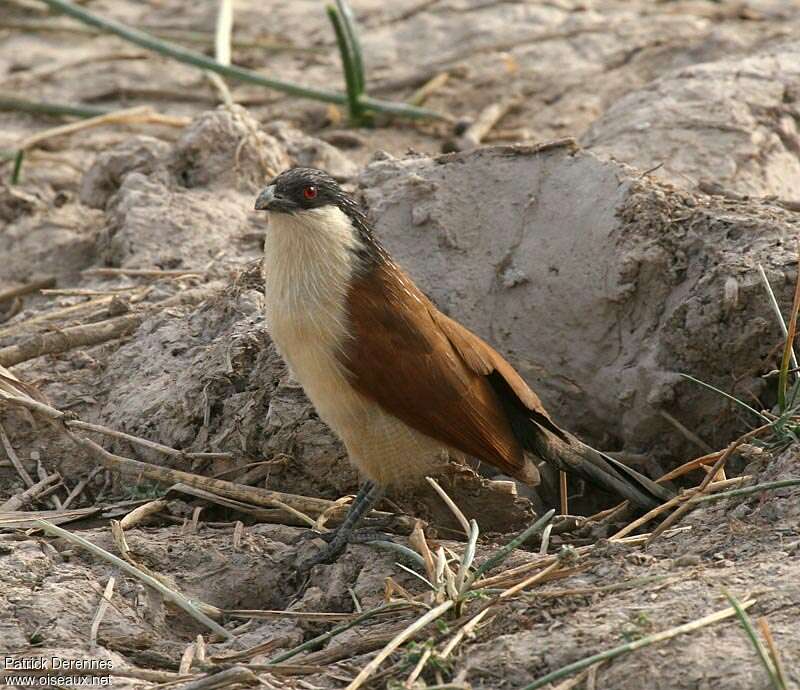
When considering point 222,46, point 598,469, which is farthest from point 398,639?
point 222,46

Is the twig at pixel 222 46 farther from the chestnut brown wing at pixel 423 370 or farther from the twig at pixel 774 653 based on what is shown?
the twig at pixel 774 653

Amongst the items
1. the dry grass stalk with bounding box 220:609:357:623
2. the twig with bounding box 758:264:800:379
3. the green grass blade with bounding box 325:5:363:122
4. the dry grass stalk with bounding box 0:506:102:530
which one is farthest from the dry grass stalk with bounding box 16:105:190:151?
the dry grass stalk with bounding box 220:609:357:623

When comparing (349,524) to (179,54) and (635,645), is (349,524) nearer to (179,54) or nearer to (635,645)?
(635,645)

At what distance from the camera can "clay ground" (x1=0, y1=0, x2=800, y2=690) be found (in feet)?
9.99

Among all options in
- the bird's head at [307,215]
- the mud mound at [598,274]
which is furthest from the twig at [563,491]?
the bird's head at [307,215]

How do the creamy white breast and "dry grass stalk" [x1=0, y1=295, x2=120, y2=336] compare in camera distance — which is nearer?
the creamy white breast

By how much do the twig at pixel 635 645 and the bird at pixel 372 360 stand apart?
109cm

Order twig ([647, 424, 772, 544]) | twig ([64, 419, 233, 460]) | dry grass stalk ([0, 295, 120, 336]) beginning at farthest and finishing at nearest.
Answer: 1. dry grass stalk ([0, 295, 120, 336])
2. twig ([64, 419, 233, 460])
3. twig ([647, 424, 772, 544])

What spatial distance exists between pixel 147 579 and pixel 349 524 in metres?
0.69

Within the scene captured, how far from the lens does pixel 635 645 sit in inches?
106

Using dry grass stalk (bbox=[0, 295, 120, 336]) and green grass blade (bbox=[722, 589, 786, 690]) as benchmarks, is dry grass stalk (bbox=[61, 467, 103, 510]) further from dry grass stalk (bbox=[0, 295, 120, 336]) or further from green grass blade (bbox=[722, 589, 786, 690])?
green grass blade (bbox=[722, 589, 786, 690])

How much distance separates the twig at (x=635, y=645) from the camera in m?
2.67

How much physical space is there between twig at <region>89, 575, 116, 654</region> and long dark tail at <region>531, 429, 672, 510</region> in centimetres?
137

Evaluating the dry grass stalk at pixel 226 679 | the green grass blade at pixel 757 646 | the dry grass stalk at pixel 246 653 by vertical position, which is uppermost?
the green grass blade at pixel 757 646
